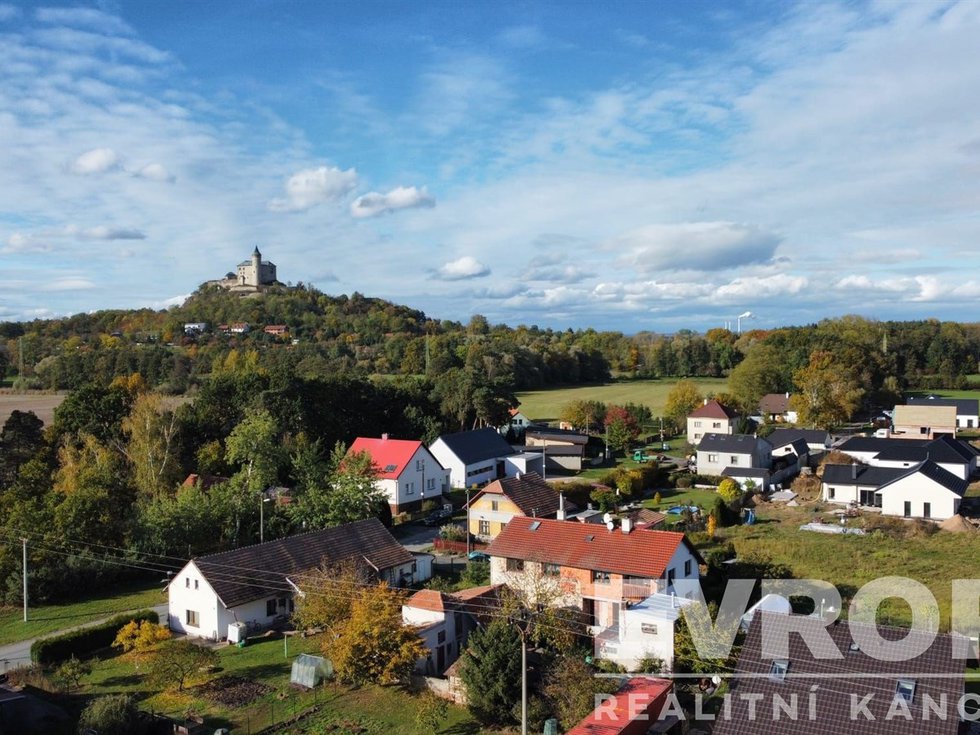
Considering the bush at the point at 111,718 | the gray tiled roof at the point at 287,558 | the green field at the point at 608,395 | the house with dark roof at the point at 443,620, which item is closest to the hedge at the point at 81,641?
the gray tiled roof at the point at 287,558

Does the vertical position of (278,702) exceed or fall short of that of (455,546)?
it falls short

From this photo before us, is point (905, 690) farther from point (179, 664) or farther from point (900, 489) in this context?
point (900, 489)

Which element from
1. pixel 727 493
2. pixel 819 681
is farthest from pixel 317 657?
pixel 727 493

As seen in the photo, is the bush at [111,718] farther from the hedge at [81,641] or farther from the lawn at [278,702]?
the hedge at [81,641]

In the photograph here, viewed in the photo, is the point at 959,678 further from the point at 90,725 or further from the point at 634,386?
the point at 634,386

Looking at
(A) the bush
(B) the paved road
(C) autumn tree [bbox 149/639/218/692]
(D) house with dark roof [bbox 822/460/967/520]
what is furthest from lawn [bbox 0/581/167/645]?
(D) house with dark roof [bbox 822/460/967/520]

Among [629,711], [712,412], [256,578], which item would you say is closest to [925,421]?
[712,412]
